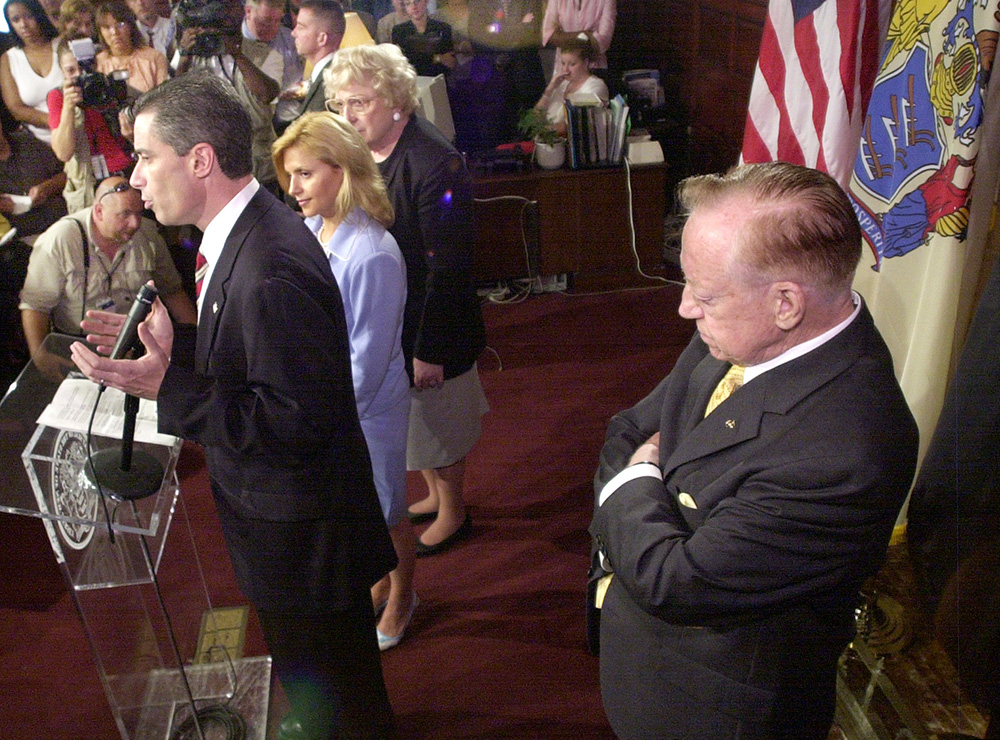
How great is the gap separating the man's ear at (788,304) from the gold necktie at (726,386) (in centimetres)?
20

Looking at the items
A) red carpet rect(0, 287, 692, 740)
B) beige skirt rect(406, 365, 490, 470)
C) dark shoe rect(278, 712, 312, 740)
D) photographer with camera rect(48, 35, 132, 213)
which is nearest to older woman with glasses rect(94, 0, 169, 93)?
photographer with camera rect(48, 35, 132, 213)

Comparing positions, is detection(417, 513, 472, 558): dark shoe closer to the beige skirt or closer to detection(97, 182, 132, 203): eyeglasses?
the beige skirt

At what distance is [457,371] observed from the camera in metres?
2.68

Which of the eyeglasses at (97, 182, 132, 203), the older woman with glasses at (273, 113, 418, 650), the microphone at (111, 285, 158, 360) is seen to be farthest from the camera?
the eyeglasses at (97, 182, 132, 203)

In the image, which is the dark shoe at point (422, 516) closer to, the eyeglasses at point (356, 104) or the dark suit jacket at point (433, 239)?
the dark suit jacket at point (433, 239)

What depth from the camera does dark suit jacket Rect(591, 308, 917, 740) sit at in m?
1.17

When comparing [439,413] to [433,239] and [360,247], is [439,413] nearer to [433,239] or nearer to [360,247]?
[433,239]

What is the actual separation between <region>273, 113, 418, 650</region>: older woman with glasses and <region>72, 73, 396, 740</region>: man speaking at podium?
13.2 inches

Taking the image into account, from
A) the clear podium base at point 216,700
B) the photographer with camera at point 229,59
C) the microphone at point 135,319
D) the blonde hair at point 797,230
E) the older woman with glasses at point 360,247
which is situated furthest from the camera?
the photographer with camera at point 229,59

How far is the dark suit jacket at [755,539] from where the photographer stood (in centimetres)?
117

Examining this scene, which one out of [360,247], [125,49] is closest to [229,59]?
[125,49]

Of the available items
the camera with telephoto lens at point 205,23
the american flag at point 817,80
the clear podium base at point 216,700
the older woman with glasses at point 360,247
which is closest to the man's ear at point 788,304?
the older woman with glasses at point 360,247

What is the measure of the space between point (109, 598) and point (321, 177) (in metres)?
1.37

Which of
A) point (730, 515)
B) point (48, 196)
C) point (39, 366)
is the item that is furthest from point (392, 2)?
point (730, 515)
